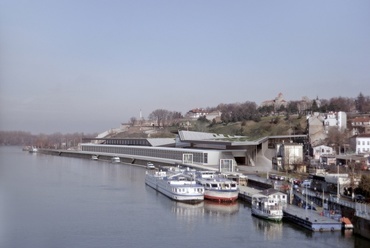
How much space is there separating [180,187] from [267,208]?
9.00ft

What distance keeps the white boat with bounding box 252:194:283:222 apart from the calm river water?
0.47 ft

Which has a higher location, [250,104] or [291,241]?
[250,104]

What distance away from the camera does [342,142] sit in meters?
17.3

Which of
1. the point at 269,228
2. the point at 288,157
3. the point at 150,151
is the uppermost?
the point at 150,151

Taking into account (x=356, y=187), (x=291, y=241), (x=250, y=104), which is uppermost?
(x=250, y=104)

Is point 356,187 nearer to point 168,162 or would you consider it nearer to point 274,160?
point 274,160

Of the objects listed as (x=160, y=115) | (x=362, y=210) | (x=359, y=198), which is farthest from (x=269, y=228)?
(x=160, y=115)

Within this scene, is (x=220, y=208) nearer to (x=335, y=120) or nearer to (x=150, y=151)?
(x=335, y=120)

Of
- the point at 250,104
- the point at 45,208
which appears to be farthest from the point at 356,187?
the point at 250,104

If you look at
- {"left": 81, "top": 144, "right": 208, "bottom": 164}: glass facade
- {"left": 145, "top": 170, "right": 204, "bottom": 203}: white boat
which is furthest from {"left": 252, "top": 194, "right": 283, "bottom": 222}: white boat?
{"left": 81, "top": 144, "right": 208, "bottom": 164}: glass facade

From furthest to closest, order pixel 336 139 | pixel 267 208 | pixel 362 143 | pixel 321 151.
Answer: pixel 336 139
pixel 321 151
pixel 362 143
pixel 267 208

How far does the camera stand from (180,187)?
10711 mm

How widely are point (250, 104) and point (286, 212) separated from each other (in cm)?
3142

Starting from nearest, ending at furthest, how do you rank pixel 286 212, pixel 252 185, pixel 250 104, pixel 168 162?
pixel 286 212
pixel 252 185
pixel 168 162
pixel 250 104
